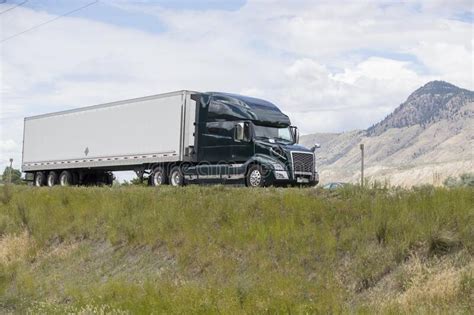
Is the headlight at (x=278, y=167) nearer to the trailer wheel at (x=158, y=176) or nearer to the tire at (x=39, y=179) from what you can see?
the trailer wheel at (x=158, y=176)

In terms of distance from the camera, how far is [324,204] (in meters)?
14.7

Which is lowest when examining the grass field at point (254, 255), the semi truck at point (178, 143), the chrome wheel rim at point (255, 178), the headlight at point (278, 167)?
the grass field at point (254, 255)

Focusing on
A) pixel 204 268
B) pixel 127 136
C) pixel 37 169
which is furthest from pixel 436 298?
pixel 37 169

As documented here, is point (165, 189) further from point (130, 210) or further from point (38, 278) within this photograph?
point (38, 278)

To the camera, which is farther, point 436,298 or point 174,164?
point 174,164

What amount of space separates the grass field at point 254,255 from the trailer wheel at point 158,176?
533 centimetres

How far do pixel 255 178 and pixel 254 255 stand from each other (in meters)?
7.80

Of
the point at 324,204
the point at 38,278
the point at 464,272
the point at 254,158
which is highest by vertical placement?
the point at 254,158

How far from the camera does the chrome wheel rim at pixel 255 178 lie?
21.4 m

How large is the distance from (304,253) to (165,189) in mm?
8019

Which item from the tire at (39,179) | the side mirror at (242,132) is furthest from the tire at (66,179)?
the side mirror at (242,132)

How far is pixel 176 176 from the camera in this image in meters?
25.9

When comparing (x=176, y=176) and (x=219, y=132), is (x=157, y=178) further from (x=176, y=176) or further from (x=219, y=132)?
(x=219, y=132)

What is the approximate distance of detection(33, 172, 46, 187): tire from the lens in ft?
116
